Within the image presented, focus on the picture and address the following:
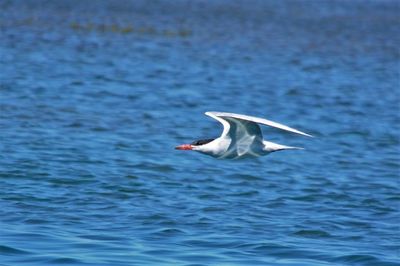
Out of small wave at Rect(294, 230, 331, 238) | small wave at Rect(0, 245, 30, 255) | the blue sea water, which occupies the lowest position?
small wave at Rect(0, 245, 30, 255)

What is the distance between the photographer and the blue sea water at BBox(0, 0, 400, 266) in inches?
495

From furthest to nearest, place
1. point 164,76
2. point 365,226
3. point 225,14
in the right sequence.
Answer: point 225,14 → point 164,76 → point 365,226

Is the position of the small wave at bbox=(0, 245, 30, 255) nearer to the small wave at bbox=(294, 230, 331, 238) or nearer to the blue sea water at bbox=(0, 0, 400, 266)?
the blue sea water at bbox=(0, 0, 400, 266)

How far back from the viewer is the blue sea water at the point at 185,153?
12.6m

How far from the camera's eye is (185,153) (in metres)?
18.4

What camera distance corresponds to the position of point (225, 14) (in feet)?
171

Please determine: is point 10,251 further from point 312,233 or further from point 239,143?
point 312,233

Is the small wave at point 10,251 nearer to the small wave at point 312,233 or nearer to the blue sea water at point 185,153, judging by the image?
the blue sea water at point 185,153

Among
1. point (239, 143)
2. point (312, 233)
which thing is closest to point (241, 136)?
point (239, 143)

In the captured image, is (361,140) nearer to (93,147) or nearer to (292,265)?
(93,147)

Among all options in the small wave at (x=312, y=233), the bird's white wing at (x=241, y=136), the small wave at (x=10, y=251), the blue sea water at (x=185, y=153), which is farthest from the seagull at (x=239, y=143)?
the small wave at (x=10, y=251)

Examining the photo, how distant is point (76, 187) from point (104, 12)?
32690mm

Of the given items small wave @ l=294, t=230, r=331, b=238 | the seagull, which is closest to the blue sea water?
small wave @ l=294, t=230, r=331, b=238

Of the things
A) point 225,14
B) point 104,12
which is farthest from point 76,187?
point 225,14
